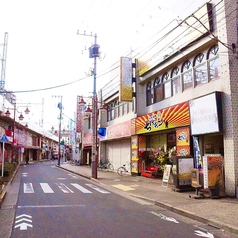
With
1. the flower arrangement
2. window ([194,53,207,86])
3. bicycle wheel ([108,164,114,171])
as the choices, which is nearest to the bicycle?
the flower arrangement

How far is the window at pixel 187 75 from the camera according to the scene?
53.2 ft

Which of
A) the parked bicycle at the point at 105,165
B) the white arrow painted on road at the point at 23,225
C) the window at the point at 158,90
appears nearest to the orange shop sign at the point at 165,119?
the window at the point at 158,90

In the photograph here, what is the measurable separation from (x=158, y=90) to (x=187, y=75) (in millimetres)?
3693

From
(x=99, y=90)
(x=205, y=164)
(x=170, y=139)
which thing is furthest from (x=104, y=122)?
(x=205, y=164)

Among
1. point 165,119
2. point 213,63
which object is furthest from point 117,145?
point 213,63

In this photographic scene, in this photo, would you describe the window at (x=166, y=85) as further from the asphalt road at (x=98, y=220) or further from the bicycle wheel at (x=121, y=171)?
the asphalt road at (x=98, y=220)

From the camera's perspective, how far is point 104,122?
32.3 m

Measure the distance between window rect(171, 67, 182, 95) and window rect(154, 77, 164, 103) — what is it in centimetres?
156

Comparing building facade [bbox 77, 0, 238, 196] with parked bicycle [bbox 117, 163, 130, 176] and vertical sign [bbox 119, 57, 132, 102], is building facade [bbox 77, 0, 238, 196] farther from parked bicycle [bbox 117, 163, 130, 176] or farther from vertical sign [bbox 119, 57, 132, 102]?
parked bicycle [bbox 117, 163, 130, 176]

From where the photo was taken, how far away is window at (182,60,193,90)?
Answer: 53.2ft

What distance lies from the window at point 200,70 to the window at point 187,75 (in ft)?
1.65

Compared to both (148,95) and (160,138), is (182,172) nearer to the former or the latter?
(160,138)

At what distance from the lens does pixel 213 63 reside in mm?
14172

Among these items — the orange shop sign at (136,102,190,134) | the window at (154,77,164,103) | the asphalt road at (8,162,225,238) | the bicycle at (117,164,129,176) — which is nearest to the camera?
the asphalt road at (8,162,225,238)
